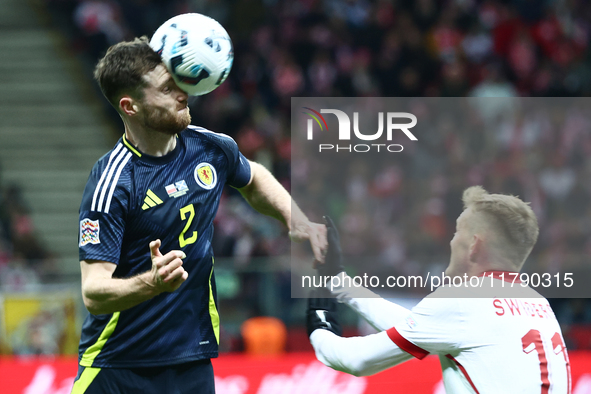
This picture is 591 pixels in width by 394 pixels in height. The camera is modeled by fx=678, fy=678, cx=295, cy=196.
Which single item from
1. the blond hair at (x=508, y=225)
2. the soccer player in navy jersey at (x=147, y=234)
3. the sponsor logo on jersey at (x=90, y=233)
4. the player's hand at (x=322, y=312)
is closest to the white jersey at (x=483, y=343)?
the blond hair at (x=508, y=225)

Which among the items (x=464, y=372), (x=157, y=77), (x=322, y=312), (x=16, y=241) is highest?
(x=16, y=241)

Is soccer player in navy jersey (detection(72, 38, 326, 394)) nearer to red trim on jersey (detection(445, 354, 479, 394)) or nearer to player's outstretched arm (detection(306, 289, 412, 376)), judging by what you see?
player's outstretched arm (detection(306, 289, 412, 376))

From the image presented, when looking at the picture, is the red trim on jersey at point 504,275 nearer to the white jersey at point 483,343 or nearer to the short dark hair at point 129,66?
the white jersey at point 483,343

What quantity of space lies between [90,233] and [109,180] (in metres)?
0.24

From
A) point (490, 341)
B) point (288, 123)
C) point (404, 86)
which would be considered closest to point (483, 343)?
point (490, 341)

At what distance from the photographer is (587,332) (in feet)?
23.0

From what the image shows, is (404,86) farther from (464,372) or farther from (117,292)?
(117,292)

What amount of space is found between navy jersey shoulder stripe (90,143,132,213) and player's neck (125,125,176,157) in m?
0.08

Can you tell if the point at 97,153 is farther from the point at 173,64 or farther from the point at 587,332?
the point at 173,64

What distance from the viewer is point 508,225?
282 centimetres

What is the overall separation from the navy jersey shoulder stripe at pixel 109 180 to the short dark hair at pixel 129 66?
270mm

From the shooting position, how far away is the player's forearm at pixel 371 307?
3076 mm

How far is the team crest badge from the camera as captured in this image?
124 inches

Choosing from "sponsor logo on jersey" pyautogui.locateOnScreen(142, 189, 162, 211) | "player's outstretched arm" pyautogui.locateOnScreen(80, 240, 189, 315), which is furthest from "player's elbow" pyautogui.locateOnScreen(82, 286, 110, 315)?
"sponsor logo on jersey" pyautogui.locateOnScreen(142, 189, 162, 211)
